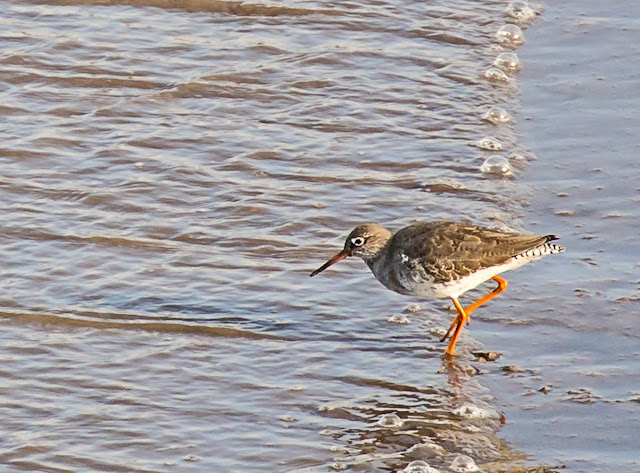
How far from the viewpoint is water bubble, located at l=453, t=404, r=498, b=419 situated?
252 inches

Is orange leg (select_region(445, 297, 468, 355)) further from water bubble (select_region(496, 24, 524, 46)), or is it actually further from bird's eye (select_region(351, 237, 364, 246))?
water bubble (select_region(496, 24, 524, 46))

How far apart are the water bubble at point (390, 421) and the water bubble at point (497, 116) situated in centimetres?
402

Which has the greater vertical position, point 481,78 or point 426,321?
point 481,78

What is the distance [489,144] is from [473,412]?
345cm

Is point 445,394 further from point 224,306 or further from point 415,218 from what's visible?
point 415,218

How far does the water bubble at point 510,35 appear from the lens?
1126 cm

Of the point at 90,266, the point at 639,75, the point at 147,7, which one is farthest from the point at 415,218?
the point at 147,7

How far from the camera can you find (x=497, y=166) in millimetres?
9023

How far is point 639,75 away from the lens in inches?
408

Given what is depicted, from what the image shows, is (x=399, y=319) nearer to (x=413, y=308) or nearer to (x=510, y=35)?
(x=413, y=308)

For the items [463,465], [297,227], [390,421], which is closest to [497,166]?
[297,227]

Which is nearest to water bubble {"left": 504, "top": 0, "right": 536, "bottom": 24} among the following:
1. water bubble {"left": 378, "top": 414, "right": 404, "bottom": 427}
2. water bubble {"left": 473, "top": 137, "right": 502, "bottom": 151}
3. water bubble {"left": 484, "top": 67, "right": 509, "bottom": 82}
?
water bubble {"left": 484, "top": 67, "right": 509, "bottom": 82}

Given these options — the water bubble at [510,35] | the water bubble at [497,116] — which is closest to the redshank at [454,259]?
the water bubble at [497,116]

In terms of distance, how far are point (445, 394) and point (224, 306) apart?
1.55 metres
